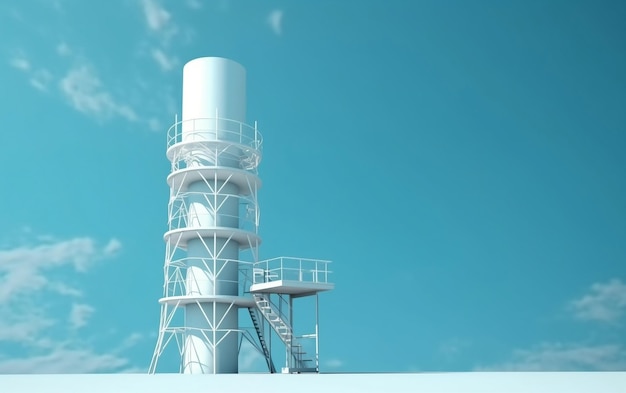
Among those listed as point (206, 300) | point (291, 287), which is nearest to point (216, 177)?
point (206, 300)

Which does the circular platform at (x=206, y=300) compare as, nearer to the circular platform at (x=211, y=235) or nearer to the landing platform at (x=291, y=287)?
the landing platform at (x=291, y=287)

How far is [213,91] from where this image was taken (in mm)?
36750

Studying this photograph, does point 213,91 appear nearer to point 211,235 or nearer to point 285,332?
point 211,235

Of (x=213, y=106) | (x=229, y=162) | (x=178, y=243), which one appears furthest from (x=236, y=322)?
(x=213, y=106)

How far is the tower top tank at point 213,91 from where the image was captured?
120 feet

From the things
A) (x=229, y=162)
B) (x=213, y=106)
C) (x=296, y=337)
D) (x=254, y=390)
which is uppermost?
(x=213, y=106)

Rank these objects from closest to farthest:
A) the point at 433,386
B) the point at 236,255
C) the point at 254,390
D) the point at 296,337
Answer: the point at 254,390, the point at 433,386, the point at 296,337, the point at 236,255

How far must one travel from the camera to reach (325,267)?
1305 inches

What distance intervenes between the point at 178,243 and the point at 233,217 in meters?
2.99

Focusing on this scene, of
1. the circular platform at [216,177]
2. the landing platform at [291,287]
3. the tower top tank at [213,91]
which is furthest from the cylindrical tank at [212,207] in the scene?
the landing platform at [291,287]

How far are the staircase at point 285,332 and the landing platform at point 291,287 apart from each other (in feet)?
2.17

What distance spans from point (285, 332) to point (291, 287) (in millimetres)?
2191

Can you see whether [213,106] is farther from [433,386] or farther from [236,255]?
[433,386]

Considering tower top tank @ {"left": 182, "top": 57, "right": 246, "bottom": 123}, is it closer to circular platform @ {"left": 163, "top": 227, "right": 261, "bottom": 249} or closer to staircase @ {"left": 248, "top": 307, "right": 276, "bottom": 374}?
circular platform @ {"left": 163, "top": 227, "right": 261, "bottom": 249}
